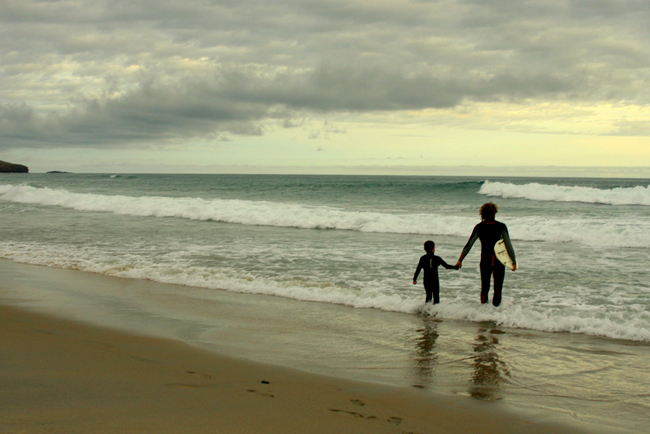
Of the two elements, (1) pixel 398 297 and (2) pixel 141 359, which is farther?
(1) pixel 398 297

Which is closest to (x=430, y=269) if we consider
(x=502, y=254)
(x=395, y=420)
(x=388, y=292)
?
(x=502, y=254)

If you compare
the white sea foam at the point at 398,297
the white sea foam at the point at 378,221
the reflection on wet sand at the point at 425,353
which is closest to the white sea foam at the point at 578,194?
the white sea foam at the point at 378,221

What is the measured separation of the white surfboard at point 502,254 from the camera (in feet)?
22.8

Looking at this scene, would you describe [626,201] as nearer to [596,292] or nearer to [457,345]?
[596,292]

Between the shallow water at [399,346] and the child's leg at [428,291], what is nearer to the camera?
the shallow water at [399,346]

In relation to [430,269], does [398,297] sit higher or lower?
lower

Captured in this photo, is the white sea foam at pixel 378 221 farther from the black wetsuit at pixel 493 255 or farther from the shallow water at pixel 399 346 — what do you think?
the shallow water at pixel 399 346

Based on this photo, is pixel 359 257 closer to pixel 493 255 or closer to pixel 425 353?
pixel 493 255

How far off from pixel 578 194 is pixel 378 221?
22.3 m

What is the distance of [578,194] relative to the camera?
34406 millimetres

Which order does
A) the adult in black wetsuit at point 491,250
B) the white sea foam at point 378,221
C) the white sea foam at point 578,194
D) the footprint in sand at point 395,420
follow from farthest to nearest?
the white sea foam at point 578,194, the white sea foam at point 378,221, the adult in black wetsuit at point 491,250, the footprint in sand at point 395,420

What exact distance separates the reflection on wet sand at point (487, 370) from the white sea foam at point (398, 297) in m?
1.03

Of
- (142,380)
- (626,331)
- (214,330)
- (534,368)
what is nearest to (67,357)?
(142,380)

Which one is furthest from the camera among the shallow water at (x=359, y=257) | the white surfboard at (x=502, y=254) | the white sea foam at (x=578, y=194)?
the white sea foam at (x=578, y=194)
